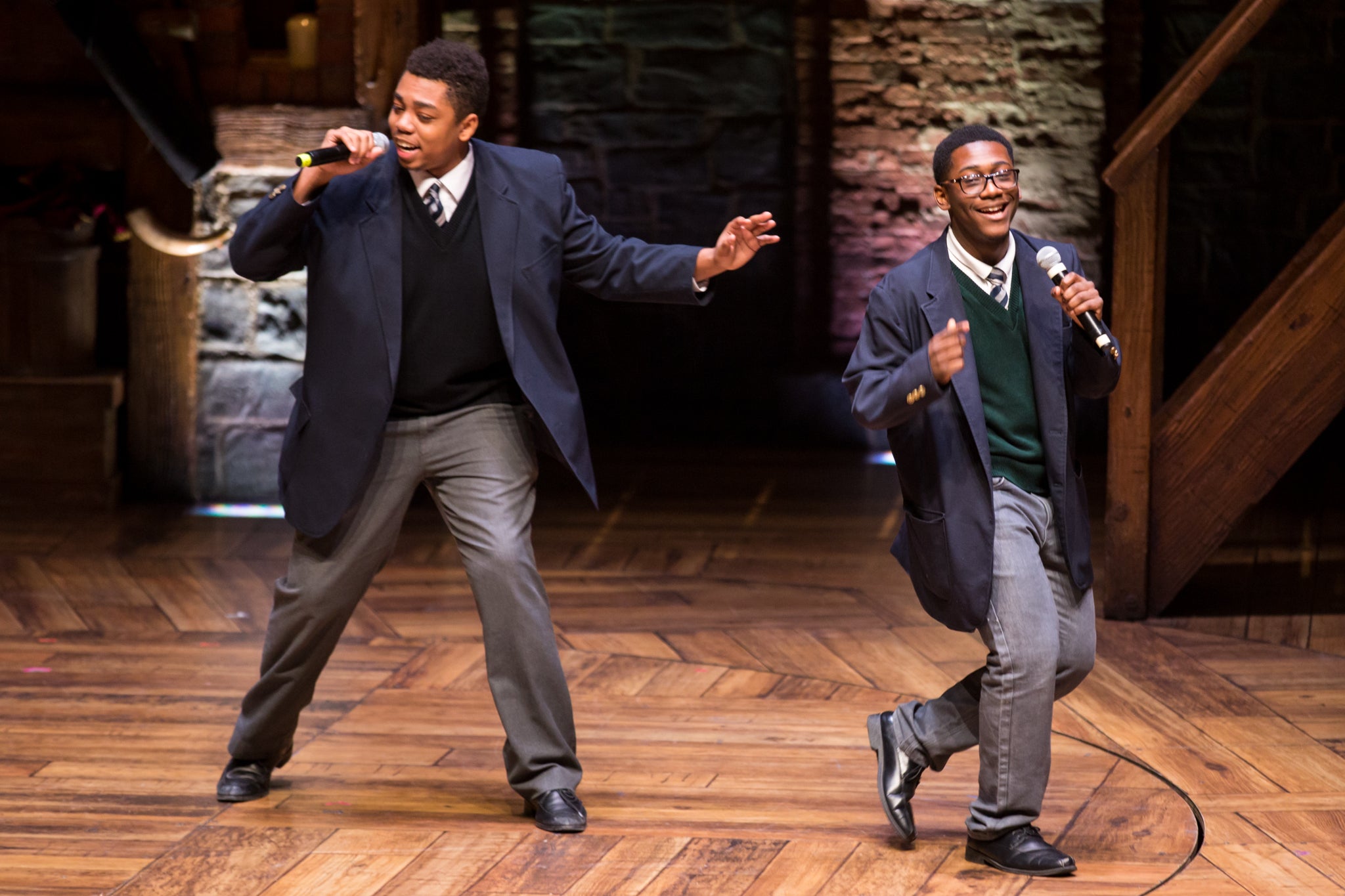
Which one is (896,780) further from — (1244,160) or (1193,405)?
(1244,160)

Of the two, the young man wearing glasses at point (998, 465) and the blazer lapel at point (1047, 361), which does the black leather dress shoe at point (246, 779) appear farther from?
the blazer lapel at point (1047, 361)

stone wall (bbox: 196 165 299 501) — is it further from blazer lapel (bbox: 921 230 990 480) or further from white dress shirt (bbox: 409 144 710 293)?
blazer lapel (bbox: 921 230 990 480)

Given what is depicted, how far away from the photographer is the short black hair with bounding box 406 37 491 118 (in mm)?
2992

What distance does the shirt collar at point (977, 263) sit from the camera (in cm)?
288

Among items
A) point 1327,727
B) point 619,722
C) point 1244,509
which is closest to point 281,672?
point 619,722

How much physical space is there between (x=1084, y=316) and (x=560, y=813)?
50.3 inches

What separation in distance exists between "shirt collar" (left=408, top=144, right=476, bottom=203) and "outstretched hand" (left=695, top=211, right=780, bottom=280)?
46 cm

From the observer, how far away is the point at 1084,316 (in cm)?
269

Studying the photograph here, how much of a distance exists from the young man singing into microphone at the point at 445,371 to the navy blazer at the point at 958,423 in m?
0.30

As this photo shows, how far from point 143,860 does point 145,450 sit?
10.9 feet

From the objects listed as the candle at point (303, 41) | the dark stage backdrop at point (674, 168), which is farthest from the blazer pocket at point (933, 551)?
the dark stage backdrop at point (674, 168)

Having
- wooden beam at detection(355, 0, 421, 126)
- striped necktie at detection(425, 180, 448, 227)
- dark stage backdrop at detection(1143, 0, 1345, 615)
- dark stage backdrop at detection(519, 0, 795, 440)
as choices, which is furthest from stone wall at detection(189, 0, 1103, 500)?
striped necktie at detection(425, 180, 448, 227)

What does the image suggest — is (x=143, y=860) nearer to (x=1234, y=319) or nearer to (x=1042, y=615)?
(x=1042, y=615)

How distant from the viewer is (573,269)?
321cm
